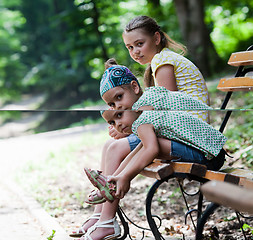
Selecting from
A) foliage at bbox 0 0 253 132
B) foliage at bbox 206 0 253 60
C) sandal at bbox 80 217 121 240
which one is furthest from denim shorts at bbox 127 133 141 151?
foliage at bbox 206 0 253 60

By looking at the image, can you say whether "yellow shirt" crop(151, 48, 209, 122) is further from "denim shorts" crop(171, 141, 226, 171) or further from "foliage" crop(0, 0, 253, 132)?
"foliage" crop(0, 0, 253, 132)

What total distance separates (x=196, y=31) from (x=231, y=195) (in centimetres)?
1135

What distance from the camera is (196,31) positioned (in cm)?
1195

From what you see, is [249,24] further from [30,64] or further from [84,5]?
[30,64]

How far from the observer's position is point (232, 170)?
220 cm

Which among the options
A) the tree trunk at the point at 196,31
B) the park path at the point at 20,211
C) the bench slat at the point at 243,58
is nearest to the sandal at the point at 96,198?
the park path at the point at 20,211

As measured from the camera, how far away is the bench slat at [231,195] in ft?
3.39

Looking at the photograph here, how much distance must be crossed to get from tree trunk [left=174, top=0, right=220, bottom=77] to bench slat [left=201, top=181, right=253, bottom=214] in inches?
431

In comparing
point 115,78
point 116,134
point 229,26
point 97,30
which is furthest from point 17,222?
point 229,26

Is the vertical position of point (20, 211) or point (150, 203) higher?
point (150, 203)

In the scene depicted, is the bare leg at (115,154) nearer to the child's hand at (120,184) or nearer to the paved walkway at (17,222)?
the child's hand at (120,184)

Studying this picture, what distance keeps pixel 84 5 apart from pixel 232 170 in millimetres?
14629

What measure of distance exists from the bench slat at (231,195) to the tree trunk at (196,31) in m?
10.9

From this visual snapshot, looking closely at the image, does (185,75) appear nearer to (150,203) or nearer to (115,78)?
(115,78)
